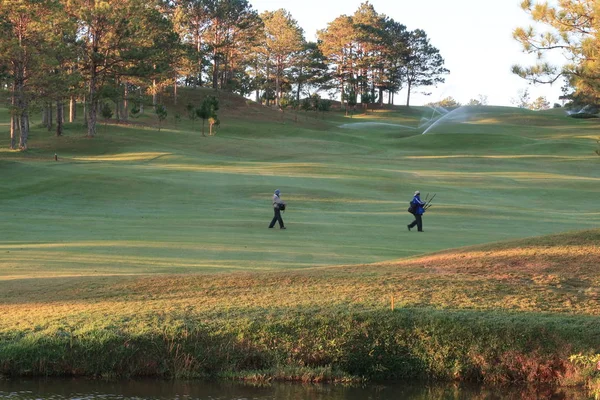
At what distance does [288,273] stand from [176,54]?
6412cm

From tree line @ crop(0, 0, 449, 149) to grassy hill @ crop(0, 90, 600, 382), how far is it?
11225 mm

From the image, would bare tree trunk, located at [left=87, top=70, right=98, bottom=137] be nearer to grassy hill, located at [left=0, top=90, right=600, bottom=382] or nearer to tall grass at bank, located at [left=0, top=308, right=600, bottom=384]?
grassy hill, located at [left=0, top=90, right=600, bottom=382]

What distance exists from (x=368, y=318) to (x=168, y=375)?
3391mm

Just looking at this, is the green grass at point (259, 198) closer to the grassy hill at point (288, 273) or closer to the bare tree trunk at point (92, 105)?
the grassy hill at point (288, 273)

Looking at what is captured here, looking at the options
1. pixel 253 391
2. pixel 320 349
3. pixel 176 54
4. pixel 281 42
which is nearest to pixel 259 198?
pixel 320 349

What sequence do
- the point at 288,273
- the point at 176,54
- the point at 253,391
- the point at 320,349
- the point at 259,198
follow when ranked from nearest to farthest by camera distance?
the point at 253,391 → the point at 320,349 → the point at 288,273 → the point at 259,198 → the point at 176,54

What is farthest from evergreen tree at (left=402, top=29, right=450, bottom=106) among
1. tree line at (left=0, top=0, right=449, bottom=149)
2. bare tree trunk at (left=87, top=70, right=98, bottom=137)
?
bare tree trunk at (left=87, top=70, right=98, bottom=137)

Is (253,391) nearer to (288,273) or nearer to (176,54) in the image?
(288,273)

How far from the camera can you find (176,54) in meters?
77.8

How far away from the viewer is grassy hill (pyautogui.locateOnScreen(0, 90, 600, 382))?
41.8 ft

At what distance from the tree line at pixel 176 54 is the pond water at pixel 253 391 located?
4512 cm

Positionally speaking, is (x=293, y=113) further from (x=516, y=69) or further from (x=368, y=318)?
(x=368, y=318)

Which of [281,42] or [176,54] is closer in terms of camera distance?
[176,54]

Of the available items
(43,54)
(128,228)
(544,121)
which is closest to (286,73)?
(544,121)
